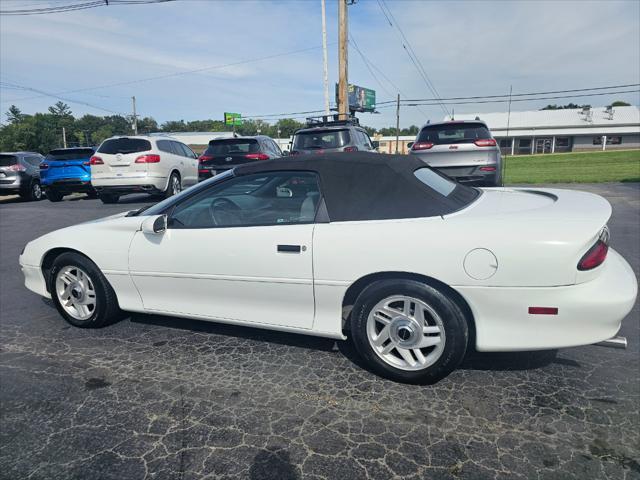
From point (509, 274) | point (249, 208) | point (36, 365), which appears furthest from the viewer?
point (249, 208)

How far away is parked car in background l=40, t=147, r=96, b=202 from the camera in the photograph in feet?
43.5

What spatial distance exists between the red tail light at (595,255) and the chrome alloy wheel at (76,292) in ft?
11.8

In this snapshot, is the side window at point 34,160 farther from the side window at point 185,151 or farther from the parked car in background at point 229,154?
the parked car in background at point 229,154

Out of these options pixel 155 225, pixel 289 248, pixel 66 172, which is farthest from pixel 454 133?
pixel 66 172

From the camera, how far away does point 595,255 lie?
2.51 meters

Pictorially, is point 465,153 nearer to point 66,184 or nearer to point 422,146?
point 422,146

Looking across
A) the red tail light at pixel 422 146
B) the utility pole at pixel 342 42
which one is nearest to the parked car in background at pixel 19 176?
the utility pole at pixel 342 42

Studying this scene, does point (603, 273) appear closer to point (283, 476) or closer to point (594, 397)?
point (594, 397)

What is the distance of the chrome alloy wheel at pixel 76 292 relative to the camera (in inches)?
147

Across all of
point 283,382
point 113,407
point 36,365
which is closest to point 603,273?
point 283,382

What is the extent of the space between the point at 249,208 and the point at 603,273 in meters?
2.43

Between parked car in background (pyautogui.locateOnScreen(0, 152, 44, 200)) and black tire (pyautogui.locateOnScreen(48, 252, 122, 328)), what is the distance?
12622mm

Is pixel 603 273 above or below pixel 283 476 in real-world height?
above

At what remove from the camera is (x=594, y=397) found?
104 inches
